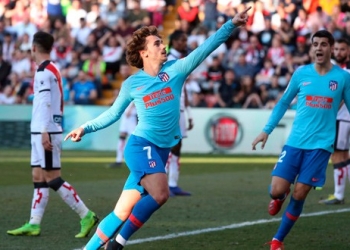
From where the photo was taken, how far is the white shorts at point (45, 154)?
10586mm

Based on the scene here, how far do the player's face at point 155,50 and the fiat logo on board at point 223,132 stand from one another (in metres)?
15.8

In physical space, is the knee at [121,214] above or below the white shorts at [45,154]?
below

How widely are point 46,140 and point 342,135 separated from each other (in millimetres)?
5168

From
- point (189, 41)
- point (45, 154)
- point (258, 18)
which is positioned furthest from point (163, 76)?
point (258, 18)

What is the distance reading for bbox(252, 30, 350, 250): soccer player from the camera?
9.42 metres

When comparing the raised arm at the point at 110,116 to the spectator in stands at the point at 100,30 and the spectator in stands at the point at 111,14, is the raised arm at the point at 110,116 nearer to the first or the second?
the spectator in stands at the point at 100,30

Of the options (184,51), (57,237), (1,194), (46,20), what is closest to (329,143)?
(57,237)

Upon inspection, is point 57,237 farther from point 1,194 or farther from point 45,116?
point 1,194

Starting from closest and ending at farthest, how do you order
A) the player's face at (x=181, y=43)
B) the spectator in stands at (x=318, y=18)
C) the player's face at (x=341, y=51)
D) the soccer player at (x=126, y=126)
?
the player's face at (x=341, y=51) → the player's face at (x=181, y=43) → the soccer player at (x=126, y=126) → the spectator in stands at (x=318, y=18)

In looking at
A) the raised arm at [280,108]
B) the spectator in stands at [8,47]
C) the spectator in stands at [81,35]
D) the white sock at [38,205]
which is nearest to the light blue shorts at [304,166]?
the raised arm at [280,108]

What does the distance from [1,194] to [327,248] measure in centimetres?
656

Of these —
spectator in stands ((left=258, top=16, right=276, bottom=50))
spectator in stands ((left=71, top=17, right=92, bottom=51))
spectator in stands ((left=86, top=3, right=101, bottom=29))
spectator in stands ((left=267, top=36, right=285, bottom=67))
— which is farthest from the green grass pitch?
spectator in stands ((left=86, top=3, right=101, bottom=29))

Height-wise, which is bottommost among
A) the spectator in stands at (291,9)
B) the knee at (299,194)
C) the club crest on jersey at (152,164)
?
the knee at (299,194)

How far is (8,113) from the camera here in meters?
25.4
